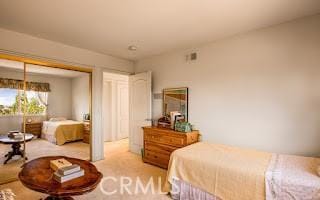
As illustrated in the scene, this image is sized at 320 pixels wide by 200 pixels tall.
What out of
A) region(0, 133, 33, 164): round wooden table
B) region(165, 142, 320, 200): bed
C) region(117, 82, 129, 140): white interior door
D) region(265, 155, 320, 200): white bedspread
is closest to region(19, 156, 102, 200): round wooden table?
region(165, 142, 320, 200): bed

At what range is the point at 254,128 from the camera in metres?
2.72

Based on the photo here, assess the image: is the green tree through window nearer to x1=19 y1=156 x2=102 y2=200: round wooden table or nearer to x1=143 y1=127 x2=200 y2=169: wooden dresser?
x1=19 y1=156 x2=102 y2=200: round wooden table

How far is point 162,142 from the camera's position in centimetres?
341

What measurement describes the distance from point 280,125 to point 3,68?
4.48 metres

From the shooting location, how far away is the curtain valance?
2.86 metres

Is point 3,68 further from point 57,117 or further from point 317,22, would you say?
point 317,22

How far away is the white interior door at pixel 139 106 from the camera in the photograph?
4.10 meters

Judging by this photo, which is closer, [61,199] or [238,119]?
[61,199]

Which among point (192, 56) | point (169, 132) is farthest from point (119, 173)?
point (192, 56)

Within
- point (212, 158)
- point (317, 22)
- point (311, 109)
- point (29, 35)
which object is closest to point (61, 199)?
point (212, 158)

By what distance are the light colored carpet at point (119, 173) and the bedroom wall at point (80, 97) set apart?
1171 millimetres

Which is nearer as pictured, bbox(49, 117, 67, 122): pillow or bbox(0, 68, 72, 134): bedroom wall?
bbox(0, 68, 72, 134): bedroom wall

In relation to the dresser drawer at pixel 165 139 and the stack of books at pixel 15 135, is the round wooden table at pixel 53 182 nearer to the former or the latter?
the stack of books at pixel 15 135

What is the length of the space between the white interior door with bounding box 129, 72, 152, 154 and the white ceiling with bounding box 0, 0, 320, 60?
3.89ft
